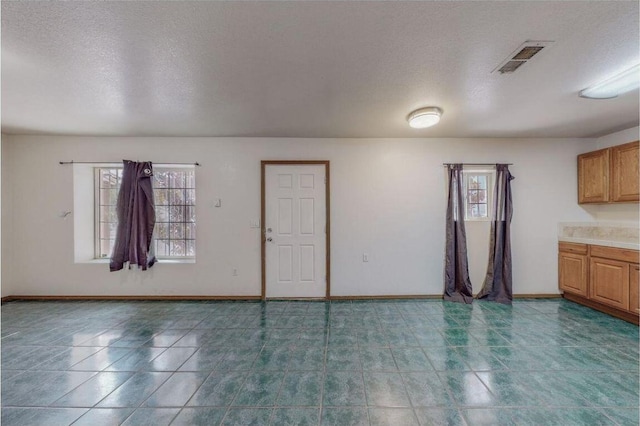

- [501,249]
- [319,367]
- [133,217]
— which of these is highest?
[133,217]

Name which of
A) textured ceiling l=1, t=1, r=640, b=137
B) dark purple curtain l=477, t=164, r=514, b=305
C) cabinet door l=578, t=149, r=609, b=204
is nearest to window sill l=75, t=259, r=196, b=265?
textured ceiling l=1, t=1, r=640, b=137

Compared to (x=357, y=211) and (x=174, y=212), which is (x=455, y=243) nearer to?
(x=357, y=211)

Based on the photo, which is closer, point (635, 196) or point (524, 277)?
point (635, 196)

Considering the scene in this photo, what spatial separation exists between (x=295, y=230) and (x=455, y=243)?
233cm

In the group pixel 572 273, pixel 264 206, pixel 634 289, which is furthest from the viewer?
pixel 264 206

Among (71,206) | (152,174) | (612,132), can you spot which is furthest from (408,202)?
(71,206)

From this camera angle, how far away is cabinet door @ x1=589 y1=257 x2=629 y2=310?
3088 millimetres

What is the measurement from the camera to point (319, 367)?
2.22 metres

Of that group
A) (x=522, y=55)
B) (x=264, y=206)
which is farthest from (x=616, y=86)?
(x=264, y=206)

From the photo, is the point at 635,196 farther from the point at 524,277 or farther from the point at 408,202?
the point at 408,202

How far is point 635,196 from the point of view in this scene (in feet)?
10.7

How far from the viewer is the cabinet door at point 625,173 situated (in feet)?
10.7

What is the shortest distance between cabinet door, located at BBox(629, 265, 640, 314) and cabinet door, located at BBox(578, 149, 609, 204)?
1044 mm

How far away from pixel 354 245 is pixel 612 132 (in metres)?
3.86
